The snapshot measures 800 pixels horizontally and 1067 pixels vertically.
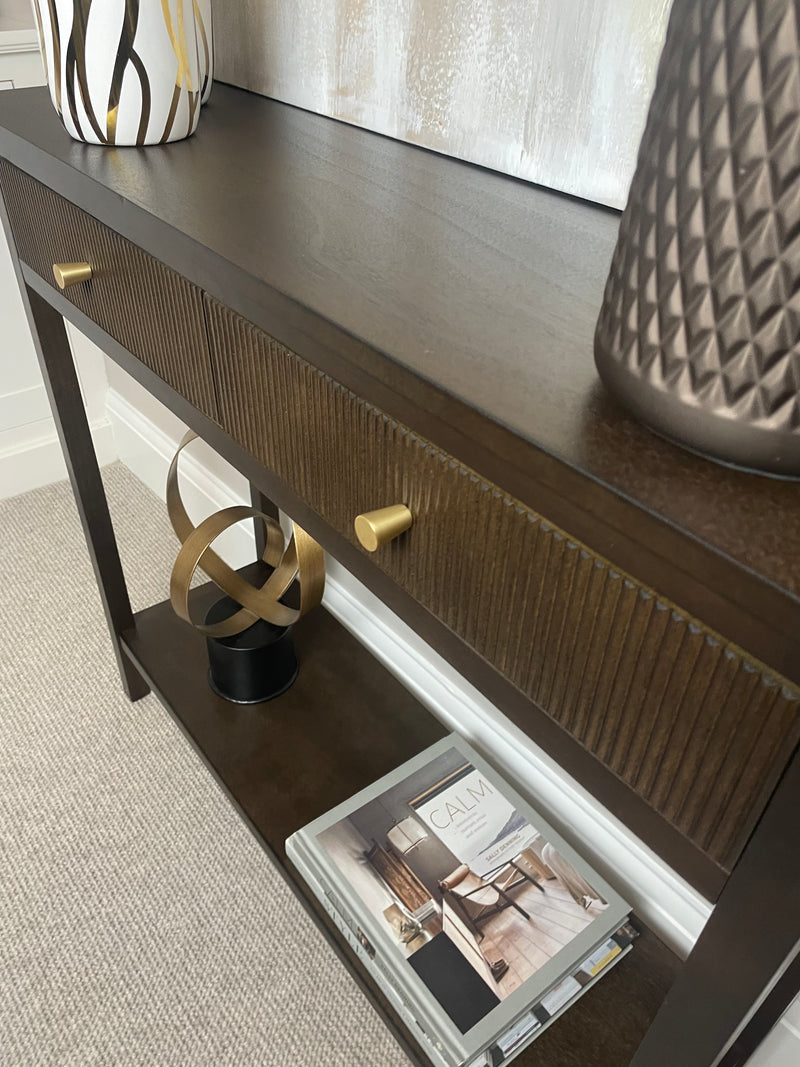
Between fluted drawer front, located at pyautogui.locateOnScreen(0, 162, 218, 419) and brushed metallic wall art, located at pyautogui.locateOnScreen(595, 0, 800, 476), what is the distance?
34cm

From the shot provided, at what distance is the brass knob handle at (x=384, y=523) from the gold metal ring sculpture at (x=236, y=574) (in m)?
0.49

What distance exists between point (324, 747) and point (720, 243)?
848 millimetres

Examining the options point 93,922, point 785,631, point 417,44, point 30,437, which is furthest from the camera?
point 30,437

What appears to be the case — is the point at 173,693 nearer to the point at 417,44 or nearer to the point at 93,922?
the point at 93,922

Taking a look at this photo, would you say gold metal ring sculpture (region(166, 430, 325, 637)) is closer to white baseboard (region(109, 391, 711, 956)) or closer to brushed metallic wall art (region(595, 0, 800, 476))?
white baseboard (region(109, 391, 711, 956))

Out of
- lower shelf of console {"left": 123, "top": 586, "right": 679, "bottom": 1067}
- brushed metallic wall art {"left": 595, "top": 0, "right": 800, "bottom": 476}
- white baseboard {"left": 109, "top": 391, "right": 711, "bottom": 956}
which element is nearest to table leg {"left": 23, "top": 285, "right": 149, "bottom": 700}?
lower shelf of console {"left": 123, "top": 586, "right": 679, "bottom": 1067}

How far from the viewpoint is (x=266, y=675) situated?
1.05 meters

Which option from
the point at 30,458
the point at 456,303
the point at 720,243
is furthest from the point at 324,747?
the point at 30,458

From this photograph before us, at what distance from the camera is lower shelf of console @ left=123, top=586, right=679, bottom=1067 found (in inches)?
29.6

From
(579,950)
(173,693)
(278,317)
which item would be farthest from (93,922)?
(278,317)

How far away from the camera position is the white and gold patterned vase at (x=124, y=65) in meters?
0.64

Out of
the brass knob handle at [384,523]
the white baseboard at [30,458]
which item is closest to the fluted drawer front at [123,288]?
the brass knob handle at [384,523]

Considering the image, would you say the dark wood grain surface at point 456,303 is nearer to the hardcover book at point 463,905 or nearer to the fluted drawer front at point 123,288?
the fluted drawer front at point 123,288

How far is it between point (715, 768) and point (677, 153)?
0.77 ft
